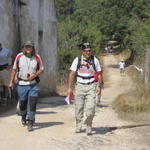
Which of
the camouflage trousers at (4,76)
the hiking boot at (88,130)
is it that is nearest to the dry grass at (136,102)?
the hiking boot at (88,130)

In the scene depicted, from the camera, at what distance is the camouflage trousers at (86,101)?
8.73 metres

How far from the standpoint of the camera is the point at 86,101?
349 inches

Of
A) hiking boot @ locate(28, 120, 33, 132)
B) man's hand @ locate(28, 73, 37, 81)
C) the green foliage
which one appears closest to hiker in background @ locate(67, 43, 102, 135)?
man's hand @ locate(28, 73, 37, 81)

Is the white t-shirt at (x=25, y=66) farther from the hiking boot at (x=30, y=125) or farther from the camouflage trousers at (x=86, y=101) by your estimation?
the camouflage trousers at (x=86, y=101)

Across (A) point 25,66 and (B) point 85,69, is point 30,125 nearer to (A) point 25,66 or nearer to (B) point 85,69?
(A) point 25,66

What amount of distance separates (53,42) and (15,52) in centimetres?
344

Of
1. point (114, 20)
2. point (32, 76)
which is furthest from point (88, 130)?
point (114, 20)

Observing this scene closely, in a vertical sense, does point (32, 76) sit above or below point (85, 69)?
below

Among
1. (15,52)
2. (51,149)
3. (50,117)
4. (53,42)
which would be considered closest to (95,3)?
(53,42)

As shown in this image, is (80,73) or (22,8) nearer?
(80,73)

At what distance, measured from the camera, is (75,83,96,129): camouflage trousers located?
8734 mm

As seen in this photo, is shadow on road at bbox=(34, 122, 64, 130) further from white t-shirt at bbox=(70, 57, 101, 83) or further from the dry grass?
the dry grass

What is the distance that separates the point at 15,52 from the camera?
603 inches

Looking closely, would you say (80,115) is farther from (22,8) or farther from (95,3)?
(95,3)
